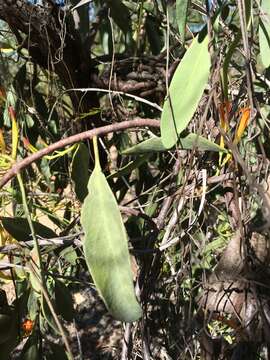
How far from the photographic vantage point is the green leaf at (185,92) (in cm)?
70

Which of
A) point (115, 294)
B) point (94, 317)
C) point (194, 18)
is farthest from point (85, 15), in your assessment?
point (94, 317)

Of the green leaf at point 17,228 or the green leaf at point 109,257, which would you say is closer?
the green leaf at point 109,257

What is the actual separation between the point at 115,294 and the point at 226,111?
0.28m

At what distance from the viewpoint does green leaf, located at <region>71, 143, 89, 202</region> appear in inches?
33.1

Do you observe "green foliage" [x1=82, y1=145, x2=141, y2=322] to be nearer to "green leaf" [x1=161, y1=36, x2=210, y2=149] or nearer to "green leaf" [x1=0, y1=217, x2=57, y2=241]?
"green leaf" [x1=161, y1=36, x2=210, y2=149]

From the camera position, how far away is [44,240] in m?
0.92

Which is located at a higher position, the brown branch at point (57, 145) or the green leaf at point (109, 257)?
the brown branch at point (57, 145)

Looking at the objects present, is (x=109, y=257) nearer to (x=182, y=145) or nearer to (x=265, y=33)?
(x=182, y=145)

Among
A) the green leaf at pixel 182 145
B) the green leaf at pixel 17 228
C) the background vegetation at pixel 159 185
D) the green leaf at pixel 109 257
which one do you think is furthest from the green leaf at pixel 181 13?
the green leaf at pixel 17 228

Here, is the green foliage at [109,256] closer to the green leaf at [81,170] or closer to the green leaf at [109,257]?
the green leaf at [109,257]

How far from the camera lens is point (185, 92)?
0.72 metres

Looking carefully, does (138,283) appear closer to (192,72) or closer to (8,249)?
(8,249)

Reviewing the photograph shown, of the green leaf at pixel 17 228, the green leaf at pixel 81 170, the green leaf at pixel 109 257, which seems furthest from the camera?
the green leaf at pixel 17 228

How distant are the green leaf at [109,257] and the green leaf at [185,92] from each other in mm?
114
